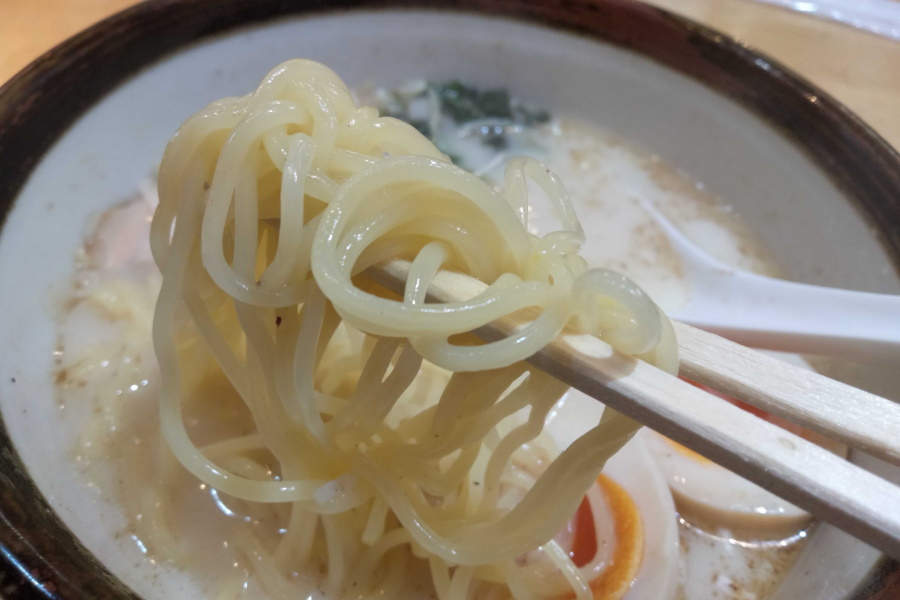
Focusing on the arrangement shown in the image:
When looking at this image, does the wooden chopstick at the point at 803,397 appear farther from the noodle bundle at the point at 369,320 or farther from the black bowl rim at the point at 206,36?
the black bowl rim at the point at 206,36

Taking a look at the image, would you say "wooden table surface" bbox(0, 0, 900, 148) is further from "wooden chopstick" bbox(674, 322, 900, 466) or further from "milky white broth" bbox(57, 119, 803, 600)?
"wooden chopstick" bbox(674, 322, 900, 466)

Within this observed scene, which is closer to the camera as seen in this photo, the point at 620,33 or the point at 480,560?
the point at 480,560

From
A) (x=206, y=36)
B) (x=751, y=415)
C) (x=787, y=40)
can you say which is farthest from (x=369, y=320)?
(x=787, y=40)

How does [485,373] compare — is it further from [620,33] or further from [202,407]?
[620,33]

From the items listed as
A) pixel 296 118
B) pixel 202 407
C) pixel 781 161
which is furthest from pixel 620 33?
pixel 202 407

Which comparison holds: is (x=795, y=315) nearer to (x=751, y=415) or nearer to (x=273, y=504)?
(x=751, y=415)
